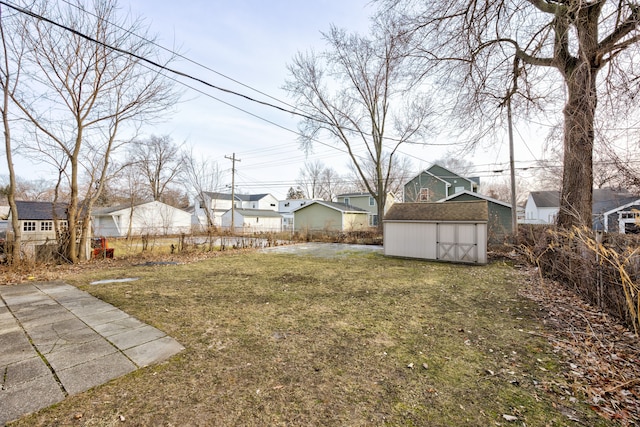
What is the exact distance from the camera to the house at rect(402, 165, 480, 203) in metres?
21.8

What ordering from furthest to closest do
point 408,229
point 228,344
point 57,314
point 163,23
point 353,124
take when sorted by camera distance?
point 353,124 < point 408,229 < point 163,23 < point 57,314 < point 228,344

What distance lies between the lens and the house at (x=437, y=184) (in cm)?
2178

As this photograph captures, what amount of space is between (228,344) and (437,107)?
6992mm

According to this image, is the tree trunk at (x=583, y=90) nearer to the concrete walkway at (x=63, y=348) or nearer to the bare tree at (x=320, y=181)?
the concrete walkway at (x=63, y=348)

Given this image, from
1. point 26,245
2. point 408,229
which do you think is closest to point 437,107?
point 408,229

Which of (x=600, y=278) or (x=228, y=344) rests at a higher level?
(x=600, y=278)

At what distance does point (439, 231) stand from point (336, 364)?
8962 millimetres

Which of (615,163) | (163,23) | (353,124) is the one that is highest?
(353,124)

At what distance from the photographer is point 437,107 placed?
6.95 metres

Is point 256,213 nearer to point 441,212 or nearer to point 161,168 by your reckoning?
point 161,168

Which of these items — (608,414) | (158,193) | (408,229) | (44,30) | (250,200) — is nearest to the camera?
(608,414)

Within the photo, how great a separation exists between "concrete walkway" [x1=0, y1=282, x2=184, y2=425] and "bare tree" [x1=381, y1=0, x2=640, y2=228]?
6.88 m

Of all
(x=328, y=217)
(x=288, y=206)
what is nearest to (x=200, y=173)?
(x=328, y=217)

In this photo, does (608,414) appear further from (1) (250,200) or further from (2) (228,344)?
(1) (250,200)
